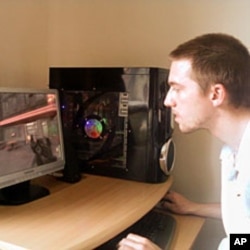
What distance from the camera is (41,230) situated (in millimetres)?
879

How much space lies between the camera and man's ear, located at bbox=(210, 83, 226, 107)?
99cm

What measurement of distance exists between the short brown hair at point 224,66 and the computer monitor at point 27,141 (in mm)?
532

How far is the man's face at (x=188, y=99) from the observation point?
1.02m

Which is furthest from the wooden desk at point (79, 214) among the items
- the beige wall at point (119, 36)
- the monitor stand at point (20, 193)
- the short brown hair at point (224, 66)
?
the short brown hair at point (224, 66)

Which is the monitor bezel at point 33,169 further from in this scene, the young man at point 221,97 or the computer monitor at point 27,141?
the young man at point 221,97

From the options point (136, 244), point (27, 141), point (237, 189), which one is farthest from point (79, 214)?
point (237, 189)

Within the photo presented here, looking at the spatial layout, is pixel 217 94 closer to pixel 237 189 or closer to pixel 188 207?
pixel 237 189

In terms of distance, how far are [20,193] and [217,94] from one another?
0.71 m

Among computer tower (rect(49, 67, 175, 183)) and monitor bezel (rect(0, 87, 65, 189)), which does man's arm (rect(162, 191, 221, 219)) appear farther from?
monitor bezel (rect(0, 87, 65, 189))

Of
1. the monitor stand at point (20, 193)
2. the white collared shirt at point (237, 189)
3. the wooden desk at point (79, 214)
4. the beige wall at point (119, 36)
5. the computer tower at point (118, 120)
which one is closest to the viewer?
the wooden desk at point (79, 214)

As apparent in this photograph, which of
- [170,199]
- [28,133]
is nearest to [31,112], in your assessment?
[28,133]

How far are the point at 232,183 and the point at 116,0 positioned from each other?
1.07 metres

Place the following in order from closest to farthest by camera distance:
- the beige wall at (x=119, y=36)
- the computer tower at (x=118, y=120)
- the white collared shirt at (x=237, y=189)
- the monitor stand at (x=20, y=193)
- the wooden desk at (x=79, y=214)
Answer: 1. the wooden desk at (x=79, y=214)
2. the white collared shirt at (x=237, y=189)
3. the monitor stand at (x=20, y=193)
4. the computer tower at (x=118, y=120)
5. the beige wall at (x=119, y=36)

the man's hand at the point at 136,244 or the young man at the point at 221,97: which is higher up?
the young man at the point at 221,97
